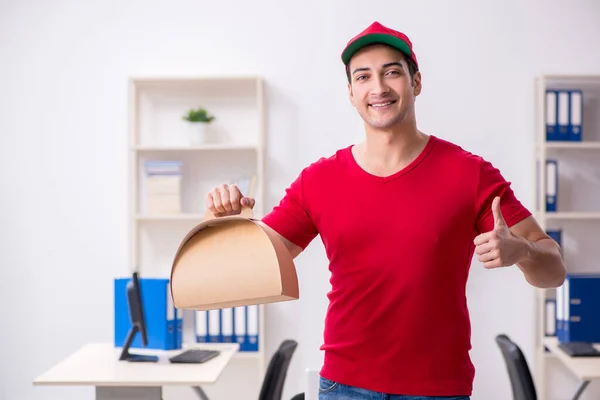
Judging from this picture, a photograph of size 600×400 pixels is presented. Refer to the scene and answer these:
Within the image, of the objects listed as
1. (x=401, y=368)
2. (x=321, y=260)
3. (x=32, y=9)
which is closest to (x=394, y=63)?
(x=401, y=368)

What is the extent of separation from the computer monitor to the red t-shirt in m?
1.82

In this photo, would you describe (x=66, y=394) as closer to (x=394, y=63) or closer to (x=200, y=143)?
(x=200, y=143)

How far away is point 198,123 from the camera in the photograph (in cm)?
399

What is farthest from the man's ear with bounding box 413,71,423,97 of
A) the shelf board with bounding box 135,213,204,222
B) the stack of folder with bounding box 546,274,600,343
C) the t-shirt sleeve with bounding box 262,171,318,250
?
the shelf board with bounding box 135,213,204,222

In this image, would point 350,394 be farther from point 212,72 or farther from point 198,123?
point 212,72

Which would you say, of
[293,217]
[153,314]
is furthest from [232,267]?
[153,314]

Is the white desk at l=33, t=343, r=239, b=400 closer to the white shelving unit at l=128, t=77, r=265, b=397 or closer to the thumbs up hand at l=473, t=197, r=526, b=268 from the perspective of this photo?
the white shelving unit at l=128, t=77, r=265, b=397

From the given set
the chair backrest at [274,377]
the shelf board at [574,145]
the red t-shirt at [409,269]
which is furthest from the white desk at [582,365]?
the red t-shirt at [409,269]

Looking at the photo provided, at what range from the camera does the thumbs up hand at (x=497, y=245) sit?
50.4 inches

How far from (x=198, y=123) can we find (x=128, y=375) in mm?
1595

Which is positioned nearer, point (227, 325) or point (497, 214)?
point (497, 214)

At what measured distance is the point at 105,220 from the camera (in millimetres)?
4207

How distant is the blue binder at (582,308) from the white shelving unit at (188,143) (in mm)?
1773

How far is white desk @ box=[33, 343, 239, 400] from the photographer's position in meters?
2.83
